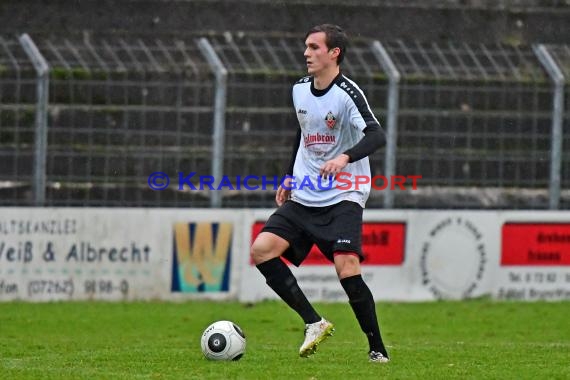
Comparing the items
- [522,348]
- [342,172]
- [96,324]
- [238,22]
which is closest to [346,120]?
[342,172]

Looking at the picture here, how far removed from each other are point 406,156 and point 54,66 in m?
3.98

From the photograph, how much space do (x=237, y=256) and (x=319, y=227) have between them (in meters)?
6.20

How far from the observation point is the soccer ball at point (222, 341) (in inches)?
355

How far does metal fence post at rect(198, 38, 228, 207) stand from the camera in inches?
588

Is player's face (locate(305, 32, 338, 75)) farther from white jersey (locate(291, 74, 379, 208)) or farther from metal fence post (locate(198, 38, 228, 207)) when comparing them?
metal fence post (locate(198, 38, 228, 207))

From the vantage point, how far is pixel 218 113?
15047mm

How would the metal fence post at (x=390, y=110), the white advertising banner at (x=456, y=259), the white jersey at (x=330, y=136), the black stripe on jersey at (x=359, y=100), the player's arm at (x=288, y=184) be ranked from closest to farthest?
1. the black stripe on jersey at (x=359, y=100)
2. the white jersey at (x=330, y=136)
3. the player's arm at (x=288, y=184)
4. the metal fence post at (x=390, y=110)
5. the white advertising banner at (x=456, y=259)

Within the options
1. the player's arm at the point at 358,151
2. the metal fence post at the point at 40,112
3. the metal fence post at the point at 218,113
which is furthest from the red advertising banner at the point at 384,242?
the player's arm at the point at 358,151

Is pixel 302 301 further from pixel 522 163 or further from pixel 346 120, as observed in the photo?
pixel 522 163

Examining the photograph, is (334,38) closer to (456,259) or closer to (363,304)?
(363,304)

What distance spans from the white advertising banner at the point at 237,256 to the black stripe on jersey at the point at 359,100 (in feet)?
20.3

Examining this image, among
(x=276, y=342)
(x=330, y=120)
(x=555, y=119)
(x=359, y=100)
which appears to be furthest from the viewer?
(x=555, y=119)

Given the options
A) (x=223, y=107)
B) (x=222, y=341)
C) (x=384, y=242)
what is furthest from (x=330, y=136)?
(x=384, y=242)

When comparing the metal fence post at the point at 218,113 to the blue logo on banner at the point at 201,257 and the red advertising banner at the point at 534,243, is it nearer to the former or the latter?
the blue logo on banner at the point at 201,257
